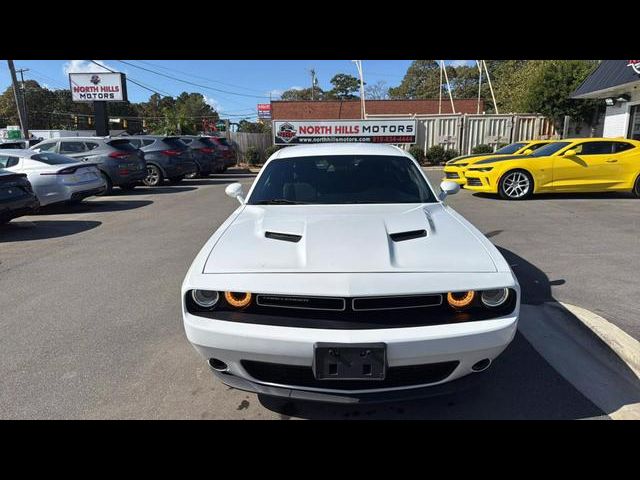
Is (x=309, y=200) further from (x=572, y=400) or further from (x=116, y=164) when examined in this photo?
(x=116, y=164)

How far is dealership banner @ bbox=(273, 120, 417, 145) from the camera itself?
21.3 metres

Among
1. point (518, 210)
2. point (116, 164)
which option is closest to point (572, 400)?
point (518, 210)

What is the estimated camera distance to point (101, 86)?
21.9 meters

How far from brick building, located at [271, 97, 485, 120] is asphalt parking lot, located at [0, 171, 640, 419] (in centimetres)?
3388

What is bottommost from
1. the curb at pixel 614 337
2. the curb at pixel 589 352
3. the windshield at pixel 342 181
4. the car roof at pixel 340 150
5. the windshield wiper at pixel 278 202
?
the curb at pixel 589 352

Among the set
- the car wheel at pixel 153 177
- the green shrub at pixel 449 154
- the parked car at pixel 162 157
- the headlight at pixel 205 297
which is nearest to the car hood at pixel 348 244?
the headlight at pixel 205 297

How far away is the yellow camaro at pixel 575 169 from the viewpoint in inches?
386

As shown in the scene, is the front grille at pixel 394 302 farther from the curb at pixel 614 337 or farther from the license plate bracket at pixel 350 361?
the curb at pixel 614 337

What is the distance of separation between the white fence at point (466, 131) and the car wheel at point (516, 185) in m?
12.6

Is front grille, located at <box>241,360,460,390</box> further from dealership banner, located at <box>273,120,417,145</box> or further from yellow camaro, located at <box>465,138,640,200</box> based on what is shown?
dealership banner, located at <box>273,120,417,145</box>

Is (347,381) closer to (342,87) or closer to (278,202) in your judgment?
(278,202)
